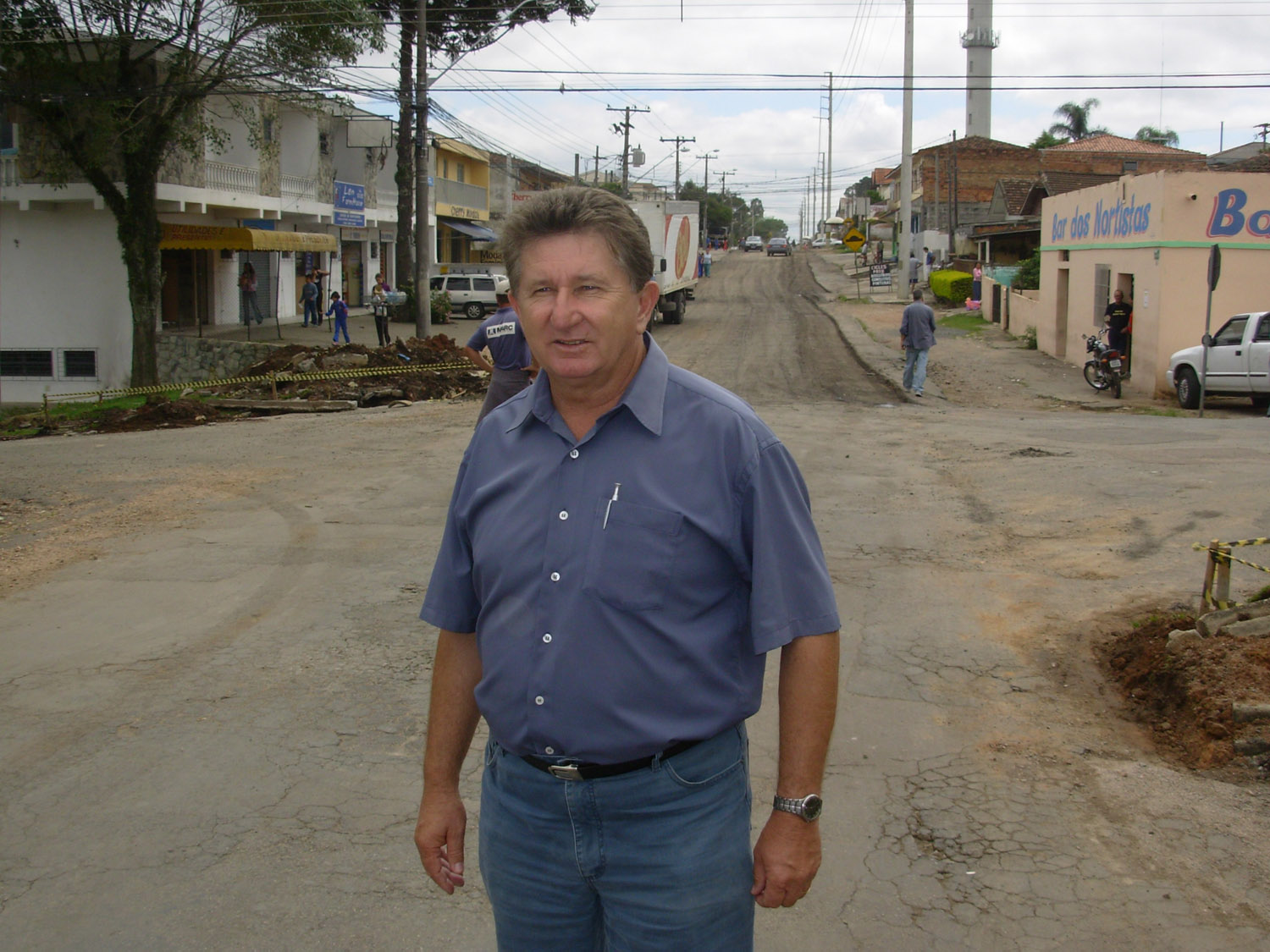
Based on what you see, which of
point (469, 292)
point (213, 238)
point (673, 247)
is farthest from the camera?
point (469, 292)

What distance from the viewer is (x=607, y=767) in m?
2.22

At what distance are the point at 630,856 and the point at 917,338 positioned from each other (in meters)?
18.5

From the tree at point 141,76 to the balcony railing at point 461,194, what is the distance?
23.7m

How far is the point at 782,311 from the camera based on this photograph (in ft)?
132

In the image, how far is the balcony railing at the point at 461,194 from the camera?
4891 cm

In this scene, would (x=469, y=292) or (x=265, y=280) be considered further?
(x=469, y=292)

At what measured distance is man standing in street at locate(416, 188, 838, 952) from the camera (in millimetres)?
2178

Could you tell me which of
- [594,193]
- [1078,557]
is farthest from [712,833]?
[1078,557]

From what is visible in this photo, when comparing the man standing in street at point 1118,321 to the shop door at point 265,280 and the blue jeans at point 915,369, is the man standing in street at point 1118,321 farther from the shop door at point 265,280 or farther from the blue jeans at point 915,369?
the shop door at point 265,280

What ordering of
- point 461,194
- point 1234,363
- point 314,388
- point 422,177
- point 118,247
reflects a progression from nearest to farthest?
point 1234,363, point 314,388, point 118,247, point 422,177, point 461,194

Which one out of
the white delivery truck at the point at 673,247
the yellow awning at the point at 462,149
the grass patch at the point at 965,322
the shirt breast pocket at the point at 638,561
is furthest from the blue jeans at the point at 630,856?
the yellow awning at the point at 462,149

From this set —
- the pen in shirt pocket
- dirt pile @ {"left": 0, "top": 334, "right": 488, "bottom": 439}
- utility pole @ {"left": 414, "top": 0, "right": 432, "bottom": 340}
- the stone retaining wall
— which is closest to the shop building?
the stone retaining wall

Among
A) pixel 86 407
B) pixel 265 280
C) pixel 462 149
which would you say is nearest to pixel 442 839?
pixel 86 407

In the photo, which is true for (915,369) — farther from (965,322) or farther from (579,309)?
(579,309)
